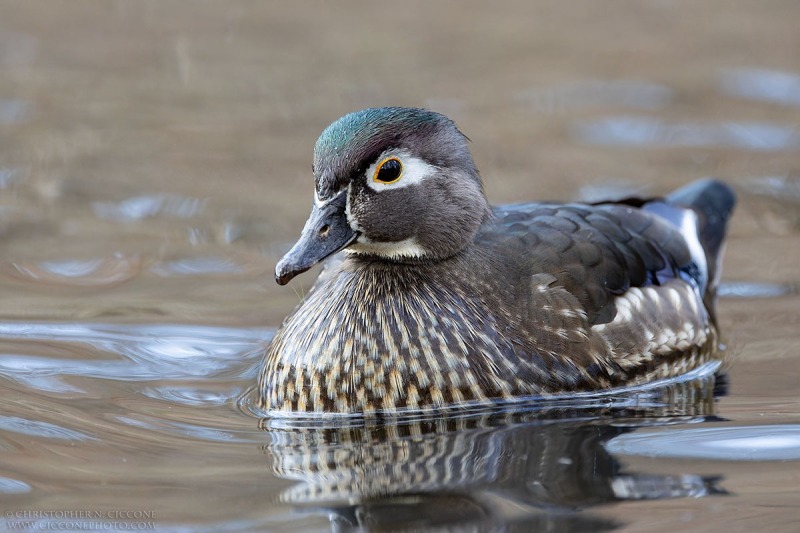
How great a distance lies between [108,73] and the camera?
11461 millimetres

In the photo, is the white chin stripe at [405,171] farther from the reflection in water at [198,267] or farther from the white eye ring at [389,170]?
the reflection in water at [198,267]

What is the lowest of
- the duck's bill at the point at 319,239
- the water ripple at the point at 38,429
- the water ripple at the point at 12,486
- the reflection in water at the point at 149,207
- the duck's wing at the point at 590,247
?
the water ripple at the point at 12,486

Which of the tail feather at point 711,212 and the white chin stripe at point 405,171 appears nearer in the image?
the white chin stripe at point 405,171

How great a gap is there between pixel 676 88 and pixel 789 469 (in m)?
6.42

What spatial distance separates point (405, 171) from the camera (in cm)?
598

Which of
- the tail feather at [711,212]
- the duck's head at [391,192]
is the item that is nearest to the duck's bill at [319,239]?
the duck's head at [391,192]

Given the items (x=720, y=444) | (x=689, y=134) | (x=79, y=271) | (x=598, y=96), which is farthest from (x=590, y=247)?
(x=598, y=96)

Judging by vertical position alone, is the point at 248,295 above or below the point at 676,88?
below

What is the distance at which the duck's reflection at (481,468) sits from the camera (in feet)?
16.4

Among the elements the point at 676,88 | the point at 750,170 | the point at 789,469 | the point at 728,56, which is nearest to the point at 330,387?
the point at 789,469

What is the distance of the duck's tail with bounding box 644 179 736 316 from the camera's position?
24.9 ft

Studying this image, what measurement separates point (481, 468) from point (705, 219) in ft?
10.2

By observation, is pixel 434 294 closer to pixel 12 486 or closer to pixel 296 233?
pixel 12 486

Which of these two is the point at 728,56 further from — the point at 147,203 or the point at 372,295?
the point at 372,295
